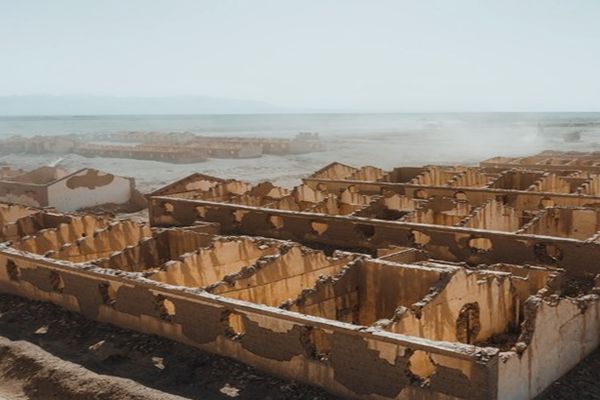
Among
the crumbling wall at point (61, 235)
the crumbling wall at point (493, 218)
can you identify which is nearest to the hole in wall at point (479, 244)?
the crumbling wall at point (493, 218)

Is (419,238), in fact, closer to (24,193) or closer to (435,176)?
(435,176)

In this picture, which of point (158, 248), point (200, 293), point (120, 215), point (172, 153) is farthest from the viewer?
point (172, 153)

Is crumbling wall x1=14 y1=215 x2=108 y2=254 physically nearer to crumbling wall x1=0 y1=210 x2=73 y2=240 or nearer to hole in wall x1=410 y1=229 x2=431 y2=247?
crumbling wall x1=0 y1=210 x2=73 y2=240

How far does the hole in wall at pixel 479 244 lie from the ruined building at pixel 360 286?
0.17ft

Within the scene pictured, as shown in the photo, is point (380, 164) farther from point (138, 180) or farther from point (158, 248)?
point (158, 248)

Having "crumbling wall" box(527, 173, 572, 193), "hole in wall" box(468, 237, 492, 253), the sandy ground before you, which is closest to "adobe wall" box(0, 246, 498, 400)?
"hole in wall" box(468, 237, 492, 253)

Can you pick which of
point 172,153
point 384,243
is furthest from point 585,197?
point 172,153

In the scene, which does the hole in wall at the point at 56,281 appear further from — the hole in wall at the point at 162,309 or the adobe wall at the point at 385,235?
the adobe wall at the point at 385,235

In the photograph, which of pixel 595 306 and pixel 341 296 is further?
pixel 341 296

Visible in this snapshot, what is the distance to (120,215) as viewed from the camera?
29.0 meters

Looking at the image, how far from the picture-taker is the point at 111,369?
38.4 feet

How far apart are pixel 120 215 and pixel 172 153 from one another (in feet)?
97.7

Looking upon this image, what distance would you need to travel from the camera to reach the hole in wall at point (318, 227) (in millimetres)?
20422

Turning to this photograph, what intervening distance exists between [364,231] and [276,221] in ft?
10.7
